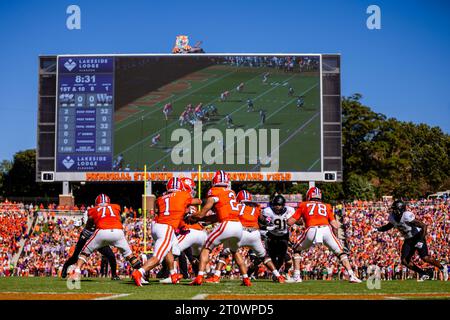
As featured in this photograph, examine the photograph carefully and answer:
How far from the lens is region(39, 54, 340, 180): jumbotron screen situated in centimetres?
4169

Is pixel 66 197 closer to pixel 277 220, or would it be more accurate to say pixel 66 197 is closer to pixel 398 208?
pixel 277 220

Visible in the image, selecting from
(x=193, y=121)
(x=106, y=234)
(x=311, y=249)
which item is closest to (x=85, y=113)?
(x=193, y=121)

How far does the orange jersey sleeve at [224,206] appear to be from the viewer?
1420cm

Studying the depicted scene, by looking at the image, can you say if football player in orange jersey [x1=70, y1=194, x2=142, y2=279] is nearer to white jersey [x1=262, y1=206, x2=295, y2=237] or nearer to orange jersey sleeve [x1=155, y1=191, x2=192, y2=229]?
orange jersey sleeve [x1=155, y1=191, x2=192, y2=229]

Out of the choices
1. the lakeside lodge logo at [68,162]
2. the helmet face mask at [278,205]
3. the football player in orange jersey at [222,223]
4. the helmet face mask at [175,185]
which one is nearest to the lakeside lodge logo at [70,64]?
the lakeside lodge logo at [68,162]

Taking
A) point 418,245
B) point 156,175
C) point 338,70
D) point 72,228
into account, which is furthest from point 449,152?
point 418,245

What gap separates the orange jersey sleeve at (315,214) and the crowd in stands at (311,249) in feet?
34.8

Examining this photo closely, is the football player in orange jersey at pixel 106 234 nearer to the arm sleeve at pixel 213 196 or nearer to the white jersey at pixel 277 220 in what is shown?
the arm sleeve at pixel 213 196

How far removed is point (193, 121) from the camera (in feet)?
137

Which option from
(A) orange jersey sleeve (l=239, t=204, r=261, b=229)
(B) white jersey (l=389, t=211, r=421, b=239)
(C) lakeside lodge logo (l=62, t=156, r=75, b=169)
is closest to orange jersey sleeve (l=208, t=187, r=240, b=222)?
(A) orange jersey sleeve (l=239, t=204, r=261, b=229)

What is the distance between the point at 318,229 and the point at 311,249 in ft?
63.1

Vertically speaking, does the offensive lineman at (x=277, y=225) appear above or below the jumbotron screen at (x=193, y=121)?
below

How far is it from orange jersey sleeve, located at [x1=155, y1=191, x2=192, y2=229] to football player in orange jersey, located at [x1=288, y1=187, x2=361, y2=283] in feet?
11.4
